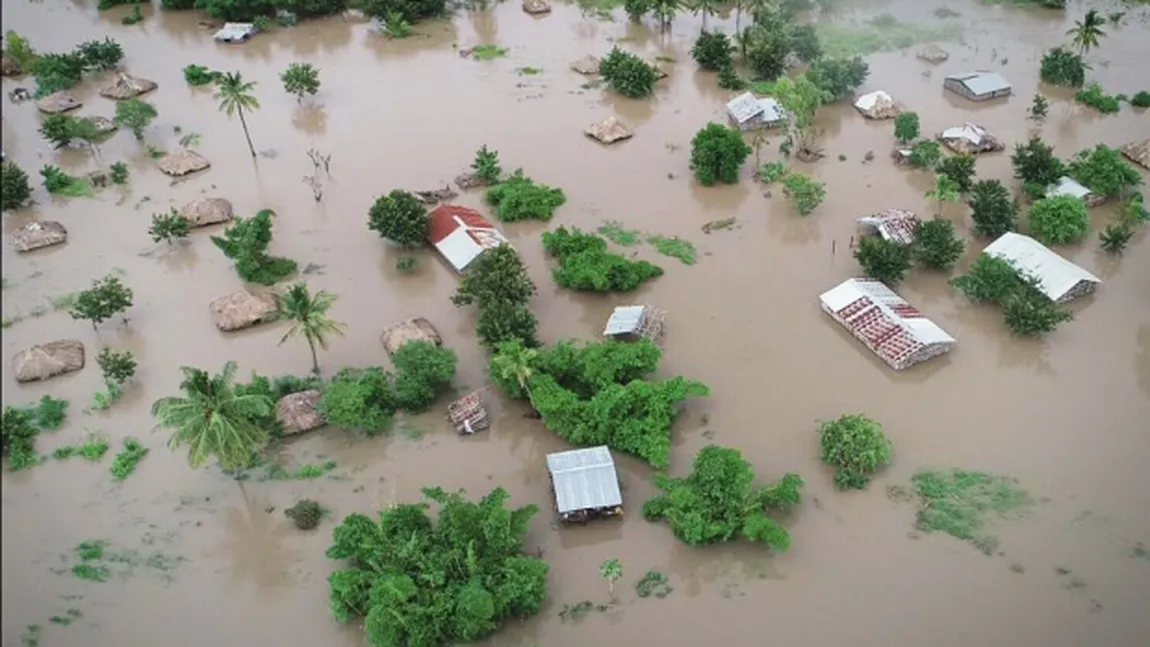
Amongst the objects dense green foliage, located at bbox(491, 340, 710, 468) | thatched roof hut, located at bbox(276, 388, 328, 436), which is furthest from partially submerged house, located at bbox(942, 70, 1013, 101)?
thatched roof hut, located at bbox(276, 388, 328, 436)

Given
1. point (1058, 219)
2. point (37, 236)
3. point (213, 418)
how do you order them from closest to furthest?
point (213, 418) < point (1058, 219) < point (37, 236)

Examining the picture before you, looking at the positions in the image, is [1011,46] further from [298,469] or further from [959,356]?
[298,469]

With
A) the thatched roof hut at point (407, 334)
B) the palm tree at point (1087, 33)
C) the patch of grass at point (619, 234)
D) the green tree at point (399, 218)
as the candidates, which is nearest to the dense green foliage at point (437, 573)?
the thatched roof hut at point (407, 334)

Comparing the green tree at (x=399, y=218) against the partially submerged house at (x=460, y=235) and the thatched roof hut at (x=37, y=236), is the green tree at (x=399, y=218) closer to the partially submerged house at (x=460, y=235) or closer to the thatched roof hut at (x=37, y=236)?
the partially submerged house at (x=460, y=235)

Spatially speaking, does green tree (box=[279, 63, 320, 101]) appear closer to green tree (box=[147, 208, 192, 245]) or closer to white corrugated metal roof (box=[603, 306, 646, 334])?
green tree (box=[147, 208, 192, 245])

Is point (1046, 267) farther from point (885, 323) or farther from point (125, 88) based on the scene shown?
point (125, 88)

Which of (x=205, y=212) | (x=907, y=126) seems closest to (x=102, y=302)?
(x=205, y=212)
